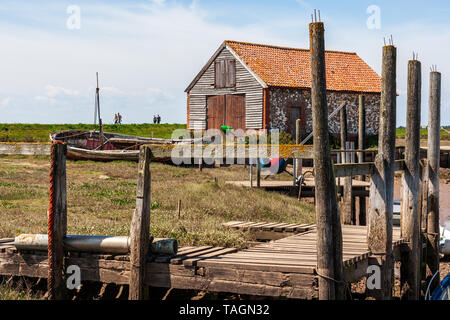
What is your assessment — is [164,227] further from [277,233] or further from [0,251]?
[0,251]

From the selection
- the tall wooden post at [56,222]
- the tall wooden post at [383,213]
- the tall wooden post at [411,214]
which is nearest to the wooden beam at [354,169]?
the tall wooden post at [383,213]

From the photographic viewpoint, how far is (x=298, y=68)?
32906 mm

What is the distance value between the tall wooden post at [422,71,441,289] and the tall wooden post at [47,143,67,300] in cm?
767

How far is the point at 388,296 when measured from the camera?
8.73m

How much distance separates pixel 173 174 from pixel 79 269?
57.5 ft

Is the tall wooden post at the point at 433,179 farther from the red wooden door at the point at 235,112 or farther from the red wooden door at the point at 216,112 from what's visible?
the red wooden door at the point at 216,112

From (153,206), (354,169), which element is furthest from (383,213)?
(153,206)

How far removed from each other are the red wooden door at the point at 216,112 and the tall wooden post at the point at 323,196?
25.5m

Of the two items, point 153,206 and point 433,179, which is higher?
point 433,179

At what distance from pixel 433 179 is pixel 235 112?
1962 centimetres

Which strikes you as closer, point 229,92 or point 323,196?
point 323,196

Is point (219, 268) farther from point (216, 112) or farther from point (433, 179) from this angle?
point (216, 112)

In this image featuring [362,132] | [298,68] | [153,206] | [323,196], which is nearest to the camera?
[323,196]

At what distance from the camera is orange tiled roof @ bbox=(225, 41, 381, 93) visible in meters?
31.5
